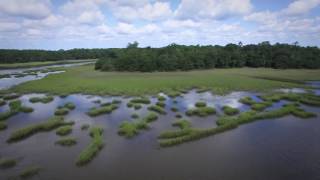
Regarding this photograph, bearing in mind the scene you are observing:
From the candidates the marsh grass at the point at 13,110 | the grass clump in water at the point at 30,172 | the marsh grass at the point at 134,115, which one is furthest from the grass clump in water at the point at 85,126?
the marsh grass at the point at 13,110

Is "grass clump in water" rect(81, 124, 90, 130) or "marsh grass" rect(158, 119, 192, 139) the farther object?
"grass clump in water" rect(81, 124, 90, 130)

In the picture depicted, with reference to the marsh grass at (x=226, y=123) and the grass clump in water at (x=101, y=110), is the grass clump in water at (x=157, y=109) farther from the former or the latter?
the marsh grass at (x=226, y=123)

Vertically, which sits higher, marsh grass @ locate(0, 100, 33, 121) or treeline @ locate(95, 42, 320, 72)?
treeline @ locate(95, 42, 320, 72)

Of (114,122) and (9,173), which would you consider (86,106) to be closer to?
(114,122)

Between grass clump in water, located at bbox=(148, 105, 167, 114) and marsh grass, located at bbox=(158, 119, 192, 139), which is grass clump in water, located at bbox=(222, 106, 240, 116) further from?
marsh grass, located at bbox=(158, 119, 192, 139)

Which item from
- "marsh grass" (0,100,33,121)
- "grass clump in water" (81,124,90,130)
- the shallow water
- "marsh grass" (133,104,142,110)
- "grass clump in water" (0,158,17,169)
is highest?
"marsh grass" (0,100,33,121)

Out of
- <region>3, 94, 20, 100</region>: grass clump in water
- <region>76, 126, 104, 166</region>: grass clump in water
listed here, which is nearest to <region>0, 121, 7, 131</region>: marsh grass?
<region>76, 126, 104, 166</region>: grass clump in water

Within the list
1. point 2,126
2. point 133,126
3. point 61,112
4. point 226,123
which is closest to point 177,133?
point 133,126
